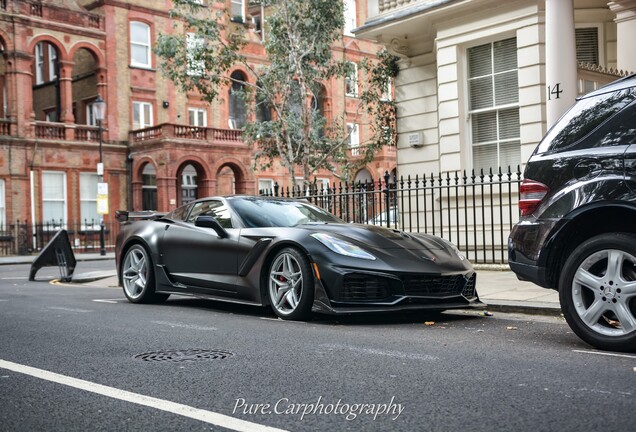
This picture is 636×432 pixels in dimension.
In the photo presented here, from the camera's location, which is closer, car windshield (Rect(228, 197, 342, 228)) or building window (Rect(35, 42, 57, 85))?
car windshield (Rect(228, 197, 342, 228))

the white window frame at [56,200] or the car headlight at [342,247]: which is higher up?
the white window frame at [56,200]

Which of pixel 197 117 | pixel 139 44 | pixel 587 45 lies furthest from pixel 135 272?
pixel 197 117

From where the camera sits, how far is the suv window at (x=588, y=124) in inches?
223

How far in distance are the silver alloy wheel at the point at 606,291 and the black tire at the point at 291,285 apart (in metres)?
2.73

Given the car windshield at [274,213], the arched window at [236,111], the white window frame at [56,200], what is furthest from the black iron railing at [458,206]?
the arched window at [236,111]

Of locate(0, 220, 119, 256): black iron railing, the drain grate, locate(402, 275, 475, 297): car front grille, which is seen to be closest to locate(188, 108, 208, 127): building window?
locate(0, 220, 119, 256): black iron railing

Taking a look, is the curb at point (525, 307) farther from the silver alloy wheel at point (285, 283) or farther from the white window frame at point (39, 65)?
the white window frame at point (39, 65)

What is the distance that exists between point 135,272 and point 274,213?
7.94 ft

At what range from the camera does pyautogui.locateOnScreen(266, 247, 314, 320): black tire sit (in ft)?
24.7

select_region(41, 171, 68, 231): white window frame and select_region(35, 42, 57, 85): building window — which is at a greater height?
select_region(35, 42, 57, 85): building window

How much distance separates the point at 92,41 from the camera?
→ 3647 cm

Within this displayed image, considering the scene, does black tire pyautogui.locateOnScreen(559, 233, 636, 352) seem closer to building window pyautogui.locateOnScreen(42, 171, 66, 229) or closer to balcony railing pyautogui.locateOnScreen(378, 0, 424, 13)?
balcony railing pyautogui.locateOnScreen(378, 0, 424, 13)

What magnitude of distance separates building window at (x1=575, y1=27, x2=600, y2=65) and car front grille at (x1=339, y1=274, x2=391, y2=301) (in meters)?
8.84

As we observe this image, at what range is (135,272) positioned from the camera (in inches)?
398
